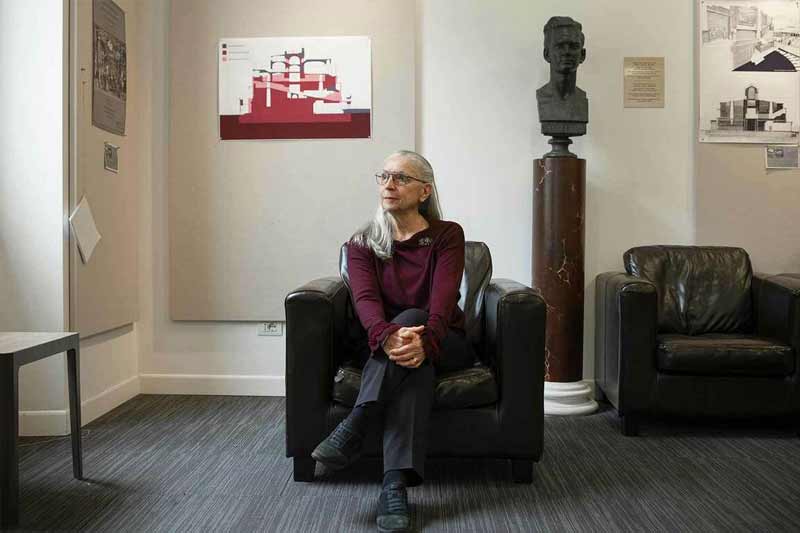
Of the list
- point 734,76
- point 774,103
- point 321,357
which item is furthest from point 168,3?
point 774,103

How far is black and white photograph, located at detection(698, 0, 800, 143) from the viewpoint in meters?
3.58

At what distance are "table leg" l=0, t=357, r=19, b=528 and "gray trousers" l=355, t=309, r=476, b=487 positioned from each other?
3.28ft

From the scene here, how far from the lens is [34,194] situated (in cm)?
290

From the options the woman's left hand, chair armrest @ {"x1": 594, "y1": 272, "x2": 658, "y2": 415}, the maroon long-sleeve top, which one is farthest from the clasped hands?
chair armrest @ {"x1": 594, "y1": 272, "x2": 658, "y2": 415}

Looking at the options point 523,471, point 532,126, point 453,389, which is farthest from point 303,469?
point 532,126

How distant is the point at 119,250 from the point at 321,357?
1.73 meters

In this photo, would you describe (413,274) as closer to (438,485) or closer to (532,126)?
(438,485)

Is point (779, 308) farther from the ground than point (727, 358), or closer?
farther from the ground

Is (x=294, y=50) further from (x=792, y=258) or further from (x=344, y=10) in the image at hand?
(x=792, y=258)

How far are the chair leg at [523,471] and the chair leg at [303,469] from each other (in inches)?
28.4

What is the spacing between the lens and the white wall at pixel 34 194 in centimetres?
288

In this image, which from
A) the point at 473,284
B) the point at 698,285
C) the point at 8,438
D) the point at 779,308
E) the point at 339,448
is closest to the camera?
the point at 8,438

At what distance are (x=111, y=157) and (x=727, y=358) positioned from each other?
10.1ft

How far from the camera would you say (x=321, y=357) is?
227 cm
